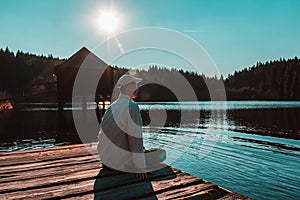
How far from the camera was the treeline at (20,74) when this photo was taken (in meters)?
84.2

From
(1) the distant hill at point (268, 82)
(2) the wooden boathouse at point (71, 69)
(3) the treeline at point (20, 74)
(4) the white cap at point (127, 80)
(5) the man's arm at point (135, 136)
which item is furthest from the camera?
(1) the distant hill at point (268, 82)

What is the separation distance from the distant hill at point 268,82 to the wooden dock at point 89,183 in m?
132

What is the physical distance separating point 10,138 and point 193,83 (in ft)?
425

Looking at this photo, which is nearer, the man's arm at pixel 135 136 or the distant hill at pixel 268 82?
the man's arm at pixel 135 136

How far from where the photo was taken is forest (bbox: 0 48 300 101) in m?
89.6

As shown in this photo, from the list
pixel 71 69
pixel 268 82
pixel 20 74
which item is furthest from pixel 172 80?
pixel 71 69

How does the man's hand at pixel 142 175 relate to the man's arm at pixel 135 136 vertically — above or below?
below

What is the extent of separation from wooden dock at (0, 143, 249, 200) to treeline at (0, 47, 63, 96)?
74949mm

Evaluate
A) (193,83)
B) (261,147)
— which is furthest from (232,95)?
(261,147)

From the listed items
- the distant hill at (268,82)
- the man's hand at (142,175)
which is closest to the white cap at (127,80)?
the man's hand at (142,175)

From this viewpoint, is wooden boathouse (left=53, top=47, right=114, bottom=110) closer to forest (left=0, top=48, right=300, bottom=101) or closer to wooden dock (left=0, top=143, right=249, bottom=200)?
wooden dock (left=0, top=143, right=249, bottom=200)

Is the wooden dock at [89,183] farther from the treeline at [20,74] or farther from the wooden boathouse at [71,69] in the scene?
the treeline at [20,74]

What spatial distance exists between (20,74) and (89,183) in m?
101

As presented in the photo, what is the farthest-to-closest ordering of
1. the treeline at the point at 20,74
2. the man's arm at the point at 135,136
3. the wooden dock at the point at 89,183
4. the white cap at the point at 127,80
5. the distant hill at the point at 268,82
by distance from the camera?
the distant hill at the point at 268,82
the treeline at the point at 20,74
the white cap at the point at 127,80
the man's arm at the point at 135,136
the wooden dock at the point at 89,183
